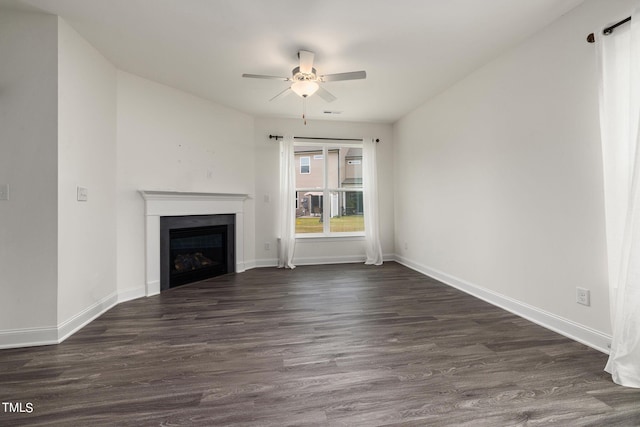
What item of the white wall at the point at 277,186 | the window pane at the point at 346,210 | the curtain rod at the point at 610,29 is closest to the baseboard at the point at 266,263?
the white wall at the point at 277,186

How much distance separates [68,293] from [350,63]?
11.0ft

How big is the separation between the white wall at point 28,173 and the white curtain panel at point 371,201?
4.03 meters

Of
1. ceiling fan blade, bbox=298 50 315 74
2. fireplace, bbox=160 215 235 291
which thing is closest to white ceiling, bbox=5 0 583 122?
ceiling fan blade, bbox=298 50 315 74

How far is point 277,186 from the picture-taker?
4836mm

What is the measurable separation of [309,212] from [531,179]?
133 inches

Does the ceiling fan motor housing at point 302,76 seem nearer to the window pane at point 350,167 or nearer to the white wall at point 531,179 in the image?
the white wall at point 531,179

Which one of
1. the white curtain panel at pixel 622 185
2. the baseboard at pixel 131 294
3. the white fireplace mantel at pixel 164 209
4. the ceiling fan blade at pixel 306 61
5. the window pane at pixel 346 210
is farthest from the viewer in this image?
the window pane at pixel 346 210

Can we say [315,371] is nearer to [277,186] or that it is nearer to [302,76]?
[302,76]

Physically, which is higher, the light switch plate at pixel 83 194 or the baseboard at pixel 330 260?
the light switch plate at pixel 83 194

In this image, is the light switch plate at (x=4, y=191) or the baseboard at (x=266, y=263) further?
the baseboard at (x=266, y=263)

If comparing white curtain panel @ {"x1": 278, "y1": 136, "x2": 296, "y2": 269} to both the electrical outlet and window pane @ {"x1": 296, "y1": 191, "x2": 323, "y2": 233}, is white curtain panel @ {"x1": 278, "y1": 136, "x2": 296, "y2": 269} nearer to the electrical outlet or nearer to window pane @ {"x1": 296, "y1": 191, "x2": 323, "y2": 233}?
window pane @ {"x1": 296, "y1": 191, "x2": 323, "y2": 233}

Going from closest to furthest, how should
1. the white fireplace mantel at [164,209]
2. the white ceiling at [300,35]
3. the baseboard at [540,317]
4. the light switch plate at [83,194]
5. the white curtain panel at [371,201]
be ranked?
the baseboard at [540,317] < the white ceiling at [300,35] < the light switch plate at [83,194] < the white fireplace mantel at [164,209] < the white curtain panel at [371,201]

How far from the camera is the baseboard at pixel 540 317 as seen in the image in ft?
6.55

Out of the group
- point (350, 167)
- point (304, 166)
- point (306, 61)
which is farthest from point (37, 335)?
point (350, 167)
